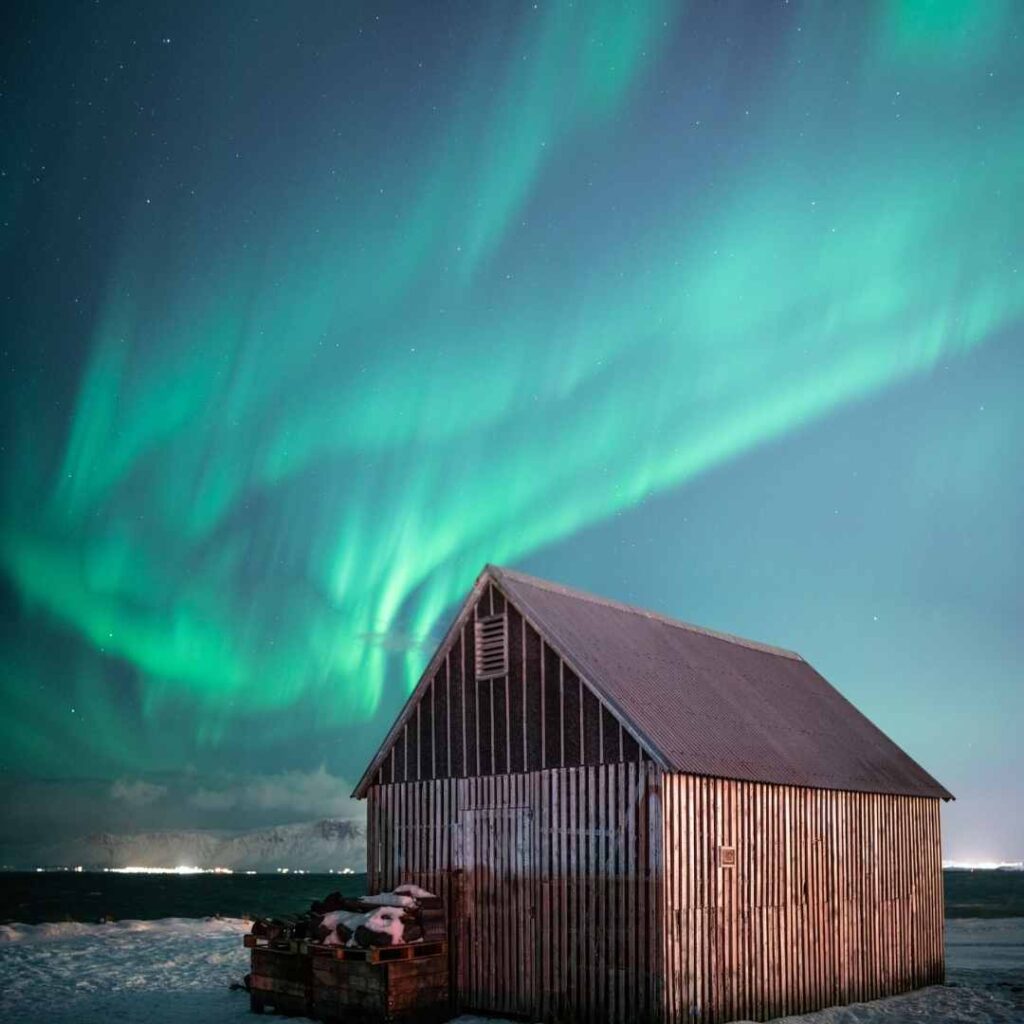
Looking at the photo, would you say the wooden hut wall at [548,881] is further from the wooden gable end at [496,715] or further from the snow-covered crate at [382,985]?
the snow-covered crate at [382,985]

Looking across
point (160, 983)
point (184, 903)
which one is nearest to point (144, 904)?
point (184, 903)

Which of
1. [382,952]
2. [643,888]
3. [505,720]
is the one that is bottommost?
[382,952]

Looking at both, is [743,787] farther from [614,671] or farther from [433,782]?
[433,782]

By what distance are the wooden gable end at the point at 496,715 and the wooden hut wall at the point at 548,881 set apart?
0.31m

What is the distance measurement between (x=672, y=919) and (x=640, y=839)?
1339mm

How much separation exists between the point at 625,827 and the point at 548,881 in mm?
2117

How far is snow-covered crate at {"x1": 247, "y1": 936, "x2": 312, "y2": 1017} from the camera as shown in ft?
71.9

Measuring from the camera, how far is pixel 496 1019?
21641mm

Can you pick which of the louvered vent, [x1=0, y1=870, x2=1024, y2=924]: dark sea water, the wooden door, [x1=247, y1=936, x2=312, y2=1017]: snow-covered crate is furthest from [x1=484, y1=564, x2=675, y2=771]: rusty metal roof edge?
[x1=0, y1=870, x2=1024, y2=924]: dark sea water

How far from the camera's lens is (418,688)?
24.5 m

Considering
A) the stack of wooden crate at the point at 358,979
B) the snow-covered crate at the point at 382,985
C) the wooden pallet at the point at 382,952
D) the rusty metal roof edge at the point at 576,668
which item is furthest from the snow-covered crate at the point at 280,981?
the rusty metal roof edge at the point at 576,668

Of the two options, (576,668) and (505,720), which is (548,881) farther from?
(576,668)

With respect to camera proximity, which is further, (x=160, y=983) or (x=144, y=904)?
(x=144, y=904)

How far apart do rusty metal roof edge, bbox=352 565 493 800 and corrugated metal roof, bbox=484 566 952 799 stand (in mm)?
564
